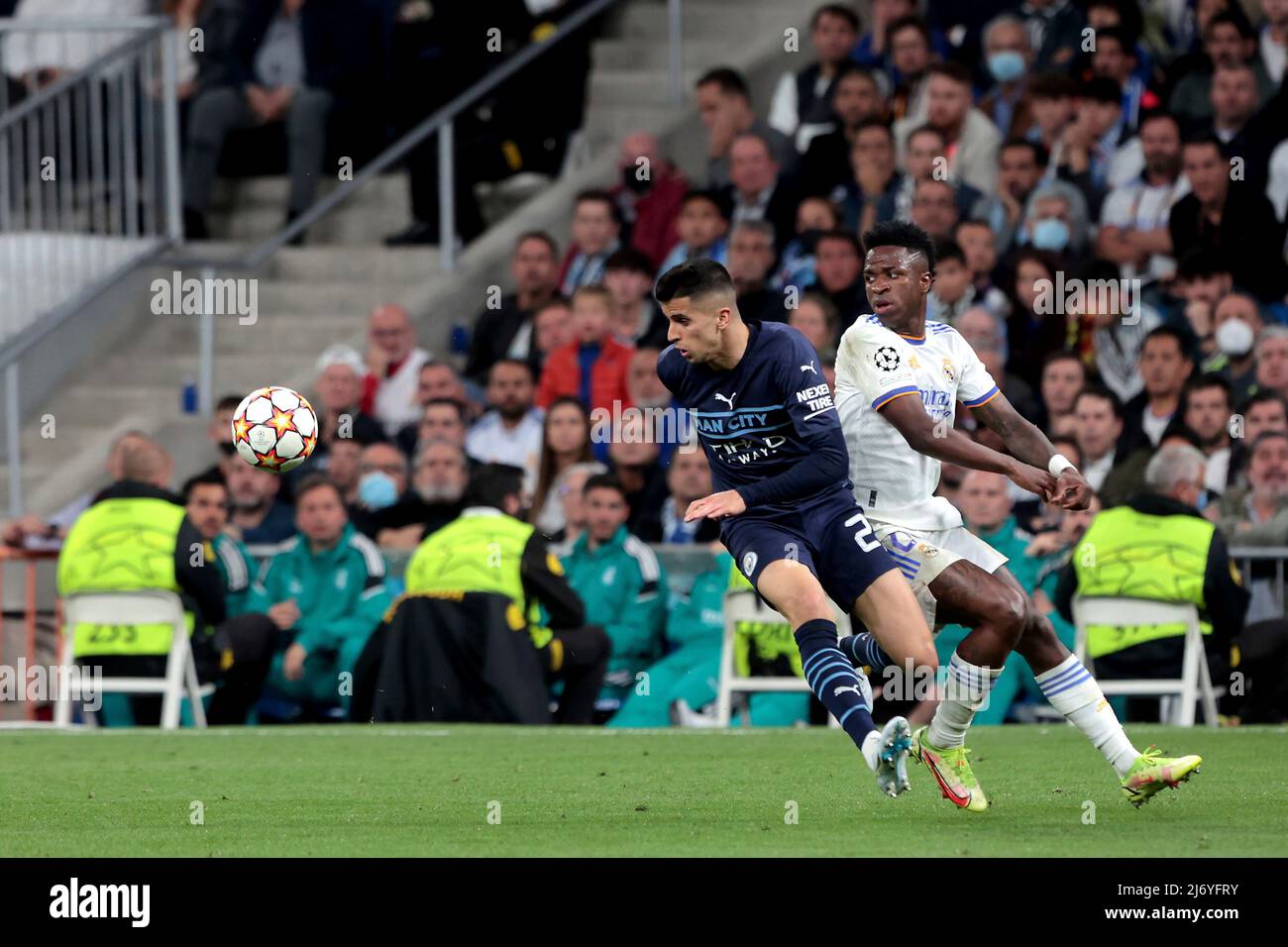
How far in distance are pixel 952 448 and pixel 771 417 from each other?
27.5 inches

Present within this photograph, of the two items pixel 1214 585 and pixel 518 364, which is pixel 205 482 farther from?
pixel 1214 585

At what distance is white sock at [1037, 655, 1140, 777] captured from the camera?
8859mm

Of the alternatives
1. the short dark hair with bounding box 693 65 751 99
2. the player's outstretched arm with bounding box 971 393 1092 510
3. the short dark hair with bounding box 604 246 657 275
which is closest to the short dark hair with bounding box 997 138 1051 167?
the short dark hair with bounding box 693 65 751 99

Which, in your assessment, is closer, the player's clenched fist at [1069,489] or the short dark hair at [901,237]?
the player's clenched fist at [1069,489]

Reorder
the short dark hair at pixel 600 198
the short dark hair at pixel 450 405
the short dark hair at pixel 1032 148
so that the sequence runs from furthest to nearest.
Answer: the short dark hair at pixel 600 198
the short dark hair at pixel 1032 148
the short dark hair at pixel 450 405

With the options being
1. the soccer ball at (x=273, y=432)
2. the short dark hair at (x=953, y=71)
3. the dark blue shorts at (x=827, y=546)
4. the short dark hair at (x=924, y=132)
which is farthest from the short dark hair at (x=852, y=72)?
the dark blue shorts at (x=827, y=546)

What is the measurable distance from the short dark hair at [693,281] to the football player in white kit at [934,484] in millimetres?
617

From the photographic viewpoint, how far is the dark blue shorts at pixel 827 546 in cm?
884

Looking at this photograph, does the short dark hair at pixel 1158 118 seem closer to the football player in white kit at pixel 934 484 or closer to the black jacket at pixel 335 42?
the black jacket at pixel 335 42

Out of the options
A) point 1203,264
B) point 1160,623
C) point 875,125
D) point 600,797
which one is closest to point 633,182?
point 875,125

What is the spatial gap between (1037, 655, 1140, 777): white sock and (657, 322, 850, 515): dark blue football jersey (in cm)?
110

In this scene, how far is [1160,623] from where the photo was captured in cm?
1313

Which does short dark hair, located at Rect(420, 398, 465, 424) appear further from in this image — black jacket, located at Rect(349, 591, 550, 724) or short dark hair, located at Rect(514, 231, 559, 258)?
black jacket, located at Rect(349, 591, 550, 724)
